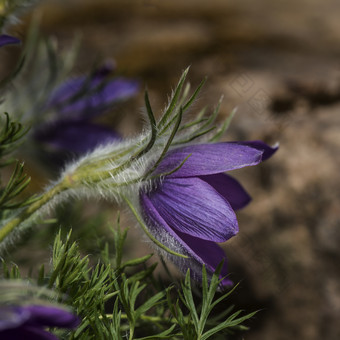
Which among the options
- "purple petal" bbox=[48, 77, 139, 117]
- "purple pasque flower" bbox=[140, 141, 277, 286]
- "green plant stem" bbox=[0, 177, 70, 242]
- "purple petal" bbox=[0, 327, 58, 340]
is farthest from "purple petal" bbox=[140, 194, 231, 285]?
"purple petal" bbox=[48, 77, 139, 117]

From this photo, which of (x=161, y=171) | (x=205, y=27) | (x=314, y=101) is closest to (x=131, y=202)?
(x=161, y=171)

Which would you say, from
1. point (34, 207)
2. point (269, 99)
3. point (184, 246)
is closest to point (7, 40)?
point (34, 207)

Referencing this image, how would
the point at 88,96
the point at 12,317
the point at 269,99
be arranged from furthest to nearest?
the point at 269,99 < the point at 88,96 < the point at 12,317

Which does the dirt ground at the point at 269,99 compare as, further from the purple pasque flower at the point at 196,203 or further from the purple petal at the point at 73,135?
the purple pasque flower at the point at 196,203

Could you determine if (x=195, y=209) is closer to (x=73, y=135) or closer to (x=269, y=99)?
(x=73, y=135)

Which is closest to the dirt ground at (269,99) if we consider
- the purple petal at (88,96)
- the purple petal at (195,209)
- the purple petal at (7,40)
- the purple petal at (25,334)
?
the purple petal at (88,96)

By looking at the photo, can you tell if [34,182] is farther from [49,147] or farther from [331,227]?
[331,227]
